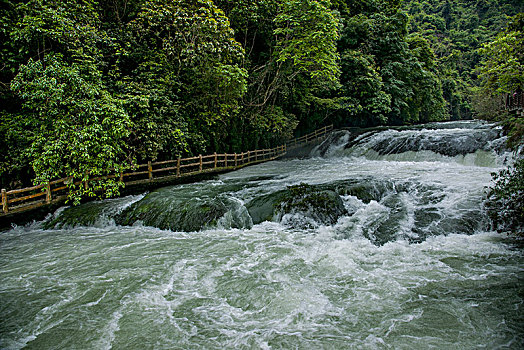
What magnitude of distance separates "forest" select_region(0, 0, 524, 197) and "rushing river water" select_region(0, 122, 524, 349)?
2.31 metres

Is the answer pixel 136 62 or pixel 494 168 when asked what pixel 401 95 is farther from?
pixel 136 62

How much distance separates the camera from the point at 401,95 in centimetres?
2619

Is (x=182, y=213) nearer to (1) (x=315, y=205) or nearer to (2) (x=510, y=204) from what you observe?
(1) (x=315, y=205)

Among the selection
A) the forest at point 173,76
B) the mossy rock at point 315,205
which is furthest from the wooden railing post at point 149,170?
the mossy rock at point 315,205

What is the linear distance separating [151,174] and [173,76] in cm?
455

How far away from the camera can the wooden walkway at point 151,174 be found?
8.38m

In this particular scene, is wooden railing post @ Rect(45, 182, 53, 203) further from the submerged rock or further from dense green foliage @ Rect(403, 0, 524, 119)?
dense green foliage @ Rect(403, 0, 524, 119)

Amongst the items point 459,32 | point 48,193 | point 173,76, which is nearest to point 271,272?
point 48,193

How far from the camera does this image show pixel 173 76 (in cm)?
1282

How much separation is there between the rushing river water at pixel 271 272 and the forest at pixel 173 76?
7.58ft

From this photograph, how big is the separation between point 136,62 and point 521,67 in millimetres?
14166

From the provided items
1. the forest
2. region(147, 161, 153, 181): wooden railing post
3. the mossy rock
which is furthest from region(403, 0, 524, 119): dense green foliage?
region(147, 161, 153, 181): wooden railing post

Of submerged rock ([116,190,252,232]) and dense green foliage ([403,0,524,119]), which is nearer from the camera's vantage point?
submerged rock ([116,190,252,232])

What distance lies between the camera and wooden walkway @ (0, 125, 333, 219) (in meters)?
8.38
